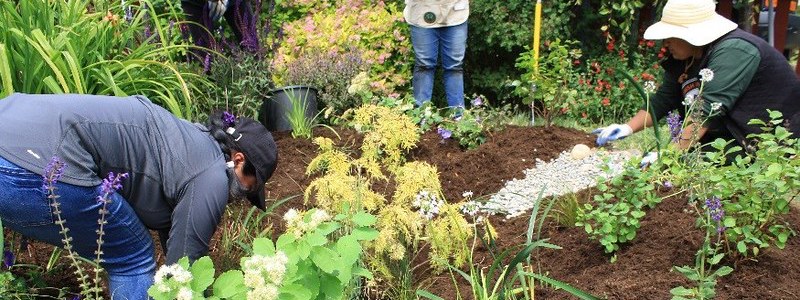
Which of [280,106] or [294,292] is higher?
[294,292]

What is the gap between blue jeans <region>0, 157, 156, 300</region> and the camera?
7.97 ft

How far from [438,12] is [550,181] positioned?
1.73 metres

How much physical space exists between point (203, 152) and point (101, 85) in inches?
73.3

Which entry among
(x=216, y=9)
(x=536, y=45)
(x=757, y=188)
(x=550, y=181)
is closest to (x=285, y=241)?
(x=757, y=188)

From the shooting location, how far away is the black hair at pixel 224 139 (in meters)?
2.64

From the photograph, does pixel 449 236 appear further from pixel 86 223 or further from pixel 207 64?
pixel 207 64

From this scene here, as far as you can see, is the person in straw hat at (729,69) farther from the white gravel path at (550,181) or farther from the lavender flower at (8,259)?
the lavender flower at (8,259)

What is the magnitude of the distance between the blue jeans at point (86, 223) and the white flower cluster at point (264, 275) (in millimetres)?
933

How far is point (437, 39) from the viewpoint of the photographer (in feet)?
19.1

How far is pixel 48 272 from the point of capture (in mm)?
3160

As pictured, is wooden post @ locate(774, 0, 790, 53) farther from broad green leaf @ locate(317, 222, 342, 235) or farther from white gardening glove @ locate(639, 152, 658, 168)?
broad green leaf @ locate(317, 222, 342, 235)

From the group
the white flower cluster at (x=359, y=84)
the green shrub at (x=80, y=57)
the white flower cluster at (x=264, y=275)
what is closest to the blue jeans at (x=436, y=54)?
the white flower cluster at (x=359, y=84)

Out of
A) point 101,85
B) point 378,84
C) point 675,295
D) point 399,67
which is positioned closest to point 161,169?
point 675,295

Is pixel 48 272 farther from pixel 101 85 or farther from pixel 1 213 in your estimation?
pixel 101 85
